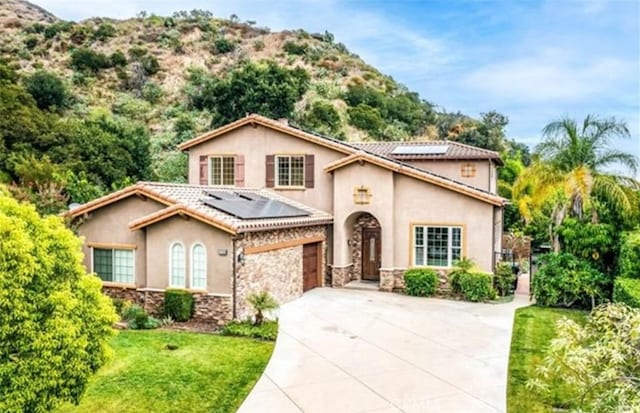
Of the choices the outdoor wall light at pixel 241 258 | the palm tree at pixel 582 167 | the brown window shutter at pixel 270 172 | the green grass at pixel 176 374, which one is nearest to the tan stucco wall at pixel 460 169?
the palm tree at pixel 582 167

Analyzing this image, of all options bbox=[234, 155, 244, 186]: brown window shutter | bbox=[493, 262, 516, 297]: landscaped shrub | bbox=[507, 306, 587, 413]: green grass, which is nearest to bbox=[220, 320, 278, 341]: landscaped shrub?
bbox=[507, 306, 587, 413]: green grass

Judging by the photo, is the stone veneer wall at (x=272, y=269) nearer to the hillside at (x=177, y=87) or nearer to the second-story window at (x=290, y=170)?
the second-story window at (x=290, y=170)

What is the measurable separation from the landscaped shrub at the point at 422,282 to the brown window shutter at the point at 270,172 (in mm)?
7416

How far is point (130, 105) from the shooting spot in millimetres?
54375

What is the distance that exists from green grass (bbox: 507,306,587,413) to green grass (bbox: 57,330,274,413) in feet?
17.4

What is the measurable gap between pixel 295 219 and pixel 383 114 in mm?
39043

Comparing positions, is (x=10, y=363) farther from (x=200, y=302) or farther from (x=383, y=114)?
(x=383, y=114)

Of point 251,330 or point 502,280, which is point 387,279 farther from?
point 251,330

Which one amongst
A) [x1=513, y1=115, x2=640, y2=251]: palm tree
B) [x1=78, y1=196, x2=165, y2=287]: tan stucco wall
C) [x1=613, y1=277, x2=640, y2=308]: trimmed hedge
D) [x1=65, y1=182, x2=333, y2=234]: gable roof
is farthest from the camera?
[x1=513, y1=115, x2=640, y2=251]: palm tree

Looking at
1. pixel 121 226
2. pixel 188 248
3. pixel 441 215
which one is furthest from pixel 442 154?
pixel 121 226

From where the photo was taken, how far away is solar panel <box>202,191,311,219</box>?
1767cm

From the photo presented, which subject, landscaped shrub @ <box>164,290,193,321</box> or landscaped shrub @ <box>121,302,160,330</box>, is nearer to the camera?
landscaped shrub @ <box>121,302,160,330</box>

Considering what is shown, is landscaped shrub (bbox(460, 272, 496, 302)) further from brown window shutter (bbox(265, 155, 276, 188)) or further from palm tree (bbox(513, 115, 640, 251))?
brown window shutter (bbox(265, 155, 276, 188))

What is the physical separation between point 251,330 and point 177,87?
5074 cm
